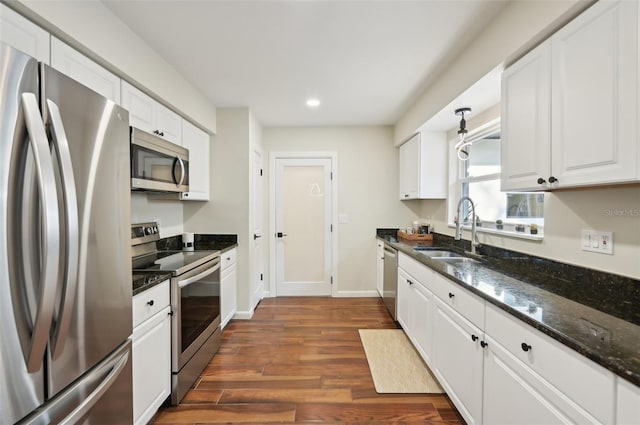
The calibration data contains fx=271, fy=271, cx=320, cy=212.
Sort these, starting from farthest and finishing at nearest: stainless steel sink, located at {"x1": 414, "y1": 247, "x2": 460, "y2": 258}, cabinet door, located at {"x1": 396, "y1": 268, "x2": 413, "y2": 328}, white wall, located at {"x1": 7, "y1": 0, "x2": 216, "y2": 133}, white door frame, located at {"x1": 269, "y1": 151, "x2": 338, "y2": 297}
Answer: white door frame, located at {"x1": 269, "y1": 151, "x2": 338, "y2": 297} → stainless steel sink, located at {"x1": 414, "y1": 247, "x2": 460, "y2": 258} → cabinet door, located at {"x1": 396, "y1": 268, "x2": 413, "y2": 328} → white wall, located at {"x1": 7, "y1": 0, "x2": 216, "y2": 133}

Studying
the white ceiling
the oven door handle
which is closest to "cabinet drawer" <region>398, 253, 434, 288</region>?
the white ceiling

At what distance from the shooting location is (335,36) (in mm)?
1857

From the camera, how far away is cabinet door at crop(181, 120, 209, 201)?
107 inches

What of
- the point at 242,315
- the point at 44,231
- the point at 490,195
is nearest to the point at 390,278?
the point at 490,195

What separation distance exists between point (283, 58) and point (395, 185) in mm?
2473

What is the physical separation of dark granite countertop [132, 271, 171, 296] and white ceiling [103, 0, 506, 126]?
1.61 meters

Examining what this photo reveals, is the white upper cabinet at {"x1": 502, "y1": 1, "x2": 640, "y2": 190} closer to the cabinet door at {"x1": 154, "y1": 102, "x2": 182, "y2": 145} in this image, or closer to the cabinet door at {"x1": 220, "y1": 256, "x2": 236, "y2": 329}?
the cabinet door at {"x1": 154, "y1": 102, "x2": 182, "y2": 145}

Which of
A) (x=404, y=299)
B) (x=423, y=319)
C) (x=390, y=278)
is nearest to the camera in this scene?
(x=423, y=319)

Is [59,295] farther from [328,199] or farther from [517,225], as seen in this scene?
[328,199]

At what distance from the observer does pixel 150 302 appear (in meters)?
1.60

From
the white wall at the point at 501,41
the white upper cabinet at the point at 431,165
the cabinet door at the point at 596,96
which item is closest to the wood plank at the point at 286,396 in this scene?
the cabinet door at the point at 596,96

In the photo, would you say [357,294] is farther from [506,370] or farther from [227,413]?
[506,370]

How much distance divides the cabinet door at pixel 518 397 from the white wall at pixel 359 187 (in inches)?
105

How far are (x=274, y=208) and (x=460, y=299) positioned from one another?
288cm
